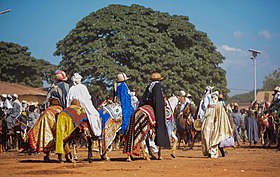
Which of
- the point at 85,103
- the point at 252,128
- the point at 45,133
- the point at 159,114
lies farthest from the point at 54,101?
the point at 252,128

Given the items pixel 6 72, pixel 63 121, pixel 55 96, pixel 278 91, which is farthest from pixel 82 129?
pixel 6 72

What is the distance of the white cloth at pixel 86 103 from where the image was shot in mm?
14570

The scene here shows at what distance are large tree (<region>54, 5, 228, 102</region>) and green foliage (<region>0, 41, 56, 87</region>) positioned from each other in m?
18.9

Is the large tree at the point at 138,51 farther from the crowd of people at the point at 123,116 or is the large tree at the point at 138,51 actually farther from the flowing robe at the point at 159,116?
the flowing robe at the point at 159,116

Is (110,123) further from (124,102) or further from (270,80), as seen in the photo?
(270,80)

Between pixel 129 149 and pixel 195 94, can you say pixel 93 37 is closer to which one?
pixel 195 94

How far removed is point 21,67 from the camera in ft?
215

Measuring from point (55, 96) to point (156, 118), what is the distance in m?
2.84

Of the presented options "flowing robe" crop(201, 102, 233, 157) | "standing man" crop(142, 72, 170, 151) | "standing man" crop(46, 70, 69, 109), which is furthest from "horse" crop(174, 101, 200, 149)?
"standing man" crop(46, 70, 69, 109)

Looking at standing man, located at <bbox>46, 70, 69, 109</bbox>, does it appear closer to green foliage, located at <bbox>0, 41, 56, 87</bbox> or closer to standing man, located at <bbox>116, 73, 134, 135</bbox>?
standing man, located at <bbox>116, 73, 134, 135</bbox>

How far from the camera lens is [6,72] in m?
64.1

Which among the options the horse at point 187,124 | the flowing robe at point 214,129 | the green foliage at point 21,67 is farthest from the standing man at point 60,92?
the green foliage at point 21,67

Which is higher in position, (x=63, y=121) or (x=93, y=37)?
(x=93, y=37)

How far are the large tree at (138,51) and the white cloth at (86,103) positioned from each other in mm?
26350
